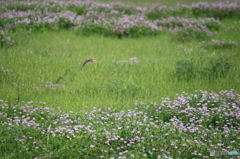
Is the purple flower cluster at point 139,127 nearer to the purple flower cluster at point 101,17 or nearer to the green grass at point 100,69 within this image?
the green grass at point 100,69

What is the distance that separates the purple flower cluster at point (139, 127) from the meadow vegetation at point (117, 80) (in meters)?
0.02

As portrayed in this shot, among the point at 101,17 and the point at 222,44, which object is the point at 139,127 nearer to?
the point at 222,44

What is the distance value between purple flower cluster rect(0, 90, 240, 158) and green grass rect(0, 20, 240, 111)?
928 millimetres

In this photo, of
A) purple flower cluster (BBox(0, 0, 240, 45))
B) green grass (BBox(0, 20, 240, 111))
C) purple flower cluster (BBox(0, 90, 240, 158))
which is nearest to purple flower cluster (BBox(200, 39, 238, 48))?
green grass (BBox(0, 20, 240, 111))

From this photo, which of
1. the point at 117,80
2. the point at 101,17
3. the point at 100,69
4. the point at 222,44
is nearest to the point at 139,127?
the point at 117,80

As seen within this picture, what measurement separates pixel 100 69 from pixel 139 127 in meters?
5.33

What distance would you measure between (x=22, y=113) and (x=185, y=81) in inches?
230

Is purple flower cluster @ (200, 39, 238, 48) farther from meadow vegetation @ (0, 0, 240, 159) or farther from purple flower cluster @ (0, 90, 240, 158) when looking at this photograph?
purple flower cluster @ (0, 90, 240, 158)

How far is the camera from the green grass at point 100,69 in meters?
8.89

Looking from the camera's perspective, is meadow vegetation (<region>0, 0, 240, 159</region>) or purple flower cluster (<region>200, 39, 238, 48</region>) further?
purple flower cluster (<region>200, 39, 238, 48</region>)

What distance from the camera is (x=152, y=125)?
6.58 m

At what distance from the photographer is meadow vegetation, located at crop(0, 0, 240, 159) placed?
5.80m

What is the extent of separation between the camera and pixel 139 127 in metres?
6.43

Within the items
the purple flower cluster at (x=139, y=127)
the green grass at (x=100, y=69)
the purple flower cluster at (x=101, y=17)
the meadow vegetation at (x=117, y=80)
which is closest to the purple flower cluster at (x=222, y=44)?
the meadow vegetation at (x=117, y=80)
